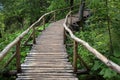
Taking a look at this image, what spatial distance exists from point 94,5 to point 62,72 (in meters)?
2.47

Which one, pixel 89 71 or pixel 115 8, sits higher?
pixel 115 8

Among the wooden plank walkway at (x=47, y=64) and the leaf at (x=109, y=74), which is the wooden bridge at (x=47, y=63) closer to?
the wooden plank walkway at (x=47, y=64)

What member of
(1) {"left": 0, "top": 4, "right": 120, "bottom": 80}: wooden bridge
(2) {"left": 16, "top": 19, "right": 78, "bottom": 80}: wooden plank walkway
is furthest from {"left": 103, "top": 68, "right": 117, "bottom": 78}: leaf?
(2) {"left": 16, "top": 19, "right": 78, "bottom": 80}: wooden plank walkway

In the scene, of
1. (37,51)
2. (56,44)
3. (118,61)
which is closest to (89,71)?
(118,61)

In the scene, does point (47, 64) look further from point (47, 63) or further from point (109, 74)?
point (109, 74)

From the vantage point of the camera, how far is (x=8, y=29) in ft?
131

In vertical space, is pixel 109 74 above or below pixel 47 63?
above

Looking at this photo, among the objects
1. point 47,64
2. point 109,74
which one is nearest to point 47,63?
point 47,64

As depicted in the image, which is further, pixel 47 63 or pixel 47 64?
pixel 47 63

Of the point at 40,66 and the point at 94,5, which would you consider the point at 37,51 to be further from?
the point at 94,5

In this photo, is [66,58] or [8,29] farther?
[8,29]

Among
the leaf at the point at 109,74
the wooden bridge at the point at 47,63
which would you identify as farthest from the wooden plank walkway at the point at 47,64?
the leaf at the point at 109,74

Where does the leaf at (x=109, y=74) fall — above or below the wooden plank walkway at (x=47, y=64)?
above

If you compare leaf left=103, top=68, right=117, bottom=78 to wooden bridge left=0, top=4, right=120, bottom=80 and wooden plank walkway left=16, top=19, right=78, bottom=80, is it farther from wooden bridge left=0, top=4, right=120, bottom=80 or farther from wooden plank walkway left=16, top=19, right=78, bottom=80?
wooden plank walkway left=16, top=19, right=78, bottom=80
